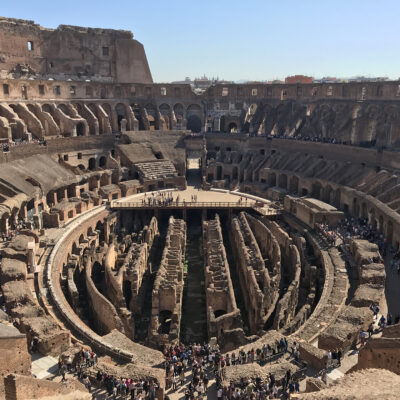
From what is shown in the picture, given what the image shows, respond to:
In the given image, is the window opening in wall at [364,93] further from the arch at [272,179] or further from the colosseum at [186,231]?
the arch at [272,179]

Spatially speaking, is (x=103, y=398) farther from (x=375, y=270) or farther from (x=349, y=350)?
(x=375, y=270)

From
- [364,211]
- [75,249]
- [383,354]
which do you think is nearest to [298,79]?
[364,211]

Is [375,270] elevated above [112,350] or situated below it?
above

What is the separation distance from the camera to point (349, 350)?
51.3ft

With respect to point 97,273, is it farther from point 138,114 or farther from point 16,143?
point 138,114

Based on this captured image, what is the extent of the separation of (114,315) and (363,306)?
10817 millimetres

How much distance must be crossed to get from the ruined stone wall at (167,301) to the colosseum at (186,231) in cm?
11

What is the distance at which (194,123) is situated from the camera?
5428 centimetres

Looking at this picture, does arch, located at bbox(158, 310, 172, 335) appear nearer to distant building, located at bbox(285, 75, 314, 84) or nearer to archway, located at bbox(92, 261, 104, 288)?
archway, located at bbox(92, 261, 104, 288)

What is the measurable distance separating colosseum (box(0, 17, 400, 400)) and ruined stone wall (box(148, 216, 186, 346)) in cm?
11

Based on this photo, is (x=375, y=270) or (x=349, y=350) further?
(x=375, y=270)

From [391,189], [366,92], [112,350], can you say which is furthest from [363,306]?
[366,92]

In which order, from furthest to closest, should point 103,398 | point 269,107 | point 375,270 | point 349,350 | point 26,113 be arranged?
point 269,107 → point 26,113 → point 375,270 → point 349,350 → point 103,398

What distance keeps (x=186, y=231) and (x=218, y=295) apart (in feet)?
45.2
